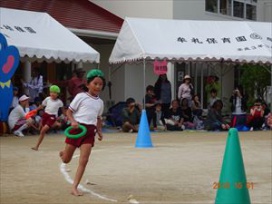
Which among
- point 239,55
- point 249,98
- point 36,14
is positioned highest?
point 36,14

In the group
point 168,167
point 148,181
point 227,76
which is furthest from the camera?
point 227,76

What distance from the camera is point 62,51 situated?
16.4 meters

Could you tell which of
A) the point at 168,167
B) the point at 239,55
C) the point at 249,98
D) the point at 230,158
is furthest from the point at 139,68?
the point at 230,158

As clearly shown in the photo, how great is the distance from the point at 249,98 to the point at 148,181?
717 inches

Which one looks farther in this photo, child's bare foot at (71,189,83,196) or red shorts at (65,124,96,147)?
red shorts at (65,124,96,147)

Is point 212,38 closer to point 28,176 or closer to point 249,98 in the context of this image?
point 249,98

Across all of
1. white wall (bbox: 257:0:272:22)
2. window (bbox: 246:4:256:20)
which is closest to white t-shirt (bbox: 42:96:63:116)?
window (bbox: 246:4:256:20)

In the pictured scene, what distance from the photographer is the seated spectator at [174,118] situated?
19.2 meters

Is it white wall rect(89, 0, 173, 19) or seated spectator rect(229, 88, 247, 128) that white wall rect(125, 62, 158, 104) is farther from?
seated spectator rect(229, 88, 247, 128)

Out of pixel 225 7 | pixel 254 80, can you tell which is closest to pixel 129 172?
pixel 254 80

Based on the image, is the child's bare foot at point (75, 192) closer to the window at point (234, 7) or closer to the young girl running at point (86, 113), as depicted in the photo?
the young girl running at point (86, 113)

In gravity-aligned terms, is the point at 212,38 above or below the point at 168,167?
above

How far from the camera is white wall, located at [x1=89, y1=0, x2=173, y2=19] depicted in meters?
23.8

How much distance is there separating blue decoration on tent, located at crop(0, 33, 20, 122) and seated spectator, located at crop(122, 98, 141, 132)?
14.1 ft
